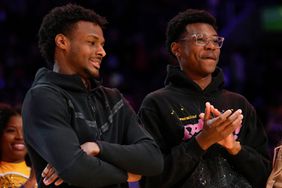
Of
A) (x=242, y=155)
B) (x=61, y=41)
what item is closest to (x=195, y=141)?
(x=242, y=155)

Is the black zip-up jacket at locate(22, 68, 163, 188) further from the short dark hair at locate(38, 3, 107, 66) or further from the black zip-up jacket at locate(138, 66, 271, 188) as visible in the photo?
the black zip-up jacket at locate(138, 66, 271, 188)

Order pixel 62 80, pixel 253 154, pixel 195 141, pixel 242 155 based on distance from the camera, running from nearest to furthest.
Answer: pixel 62 80, pixel 195 141, pixel 242 155, pixel 253 154

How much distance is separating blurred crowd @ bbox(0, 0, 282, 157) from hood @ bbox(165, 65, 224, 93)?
513 cm

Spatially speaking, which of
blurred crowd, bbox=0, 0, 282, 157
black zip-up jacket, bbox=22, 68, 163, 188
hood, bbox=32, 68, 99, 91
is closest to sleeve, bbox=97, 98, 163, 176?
black zip-up jacket, bbox=22, 68, 163, 188

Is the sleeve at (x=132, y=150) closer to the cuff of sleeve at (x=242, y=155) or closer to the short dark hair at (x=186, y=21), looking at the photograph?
the cuff of sleeve at (x=242, y=155)

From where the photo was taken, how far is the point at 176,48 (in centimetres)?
461

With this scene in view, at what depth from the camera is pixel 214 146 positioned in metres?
4.23

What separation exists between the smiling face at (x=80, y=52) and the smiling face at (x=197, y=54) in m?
0.83

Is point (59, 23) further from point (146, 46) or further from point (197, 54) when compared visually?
point (146, 46)

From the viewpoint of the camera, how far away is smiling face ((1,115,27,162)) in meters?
4.81

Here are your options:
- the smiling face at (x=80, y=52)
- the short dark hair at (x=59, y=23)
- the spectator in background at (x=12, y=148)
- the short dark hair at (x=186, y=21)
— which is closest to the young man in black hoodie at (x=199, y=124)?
the short dark hair at (x=186, y=21)

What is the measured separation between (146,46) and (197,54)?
764cm

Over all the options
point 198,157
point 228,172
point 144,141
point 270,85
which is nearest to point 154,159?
point 144,141

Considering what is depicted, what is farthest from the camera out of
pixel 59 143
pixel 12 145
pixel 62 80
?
pixel 12 145
